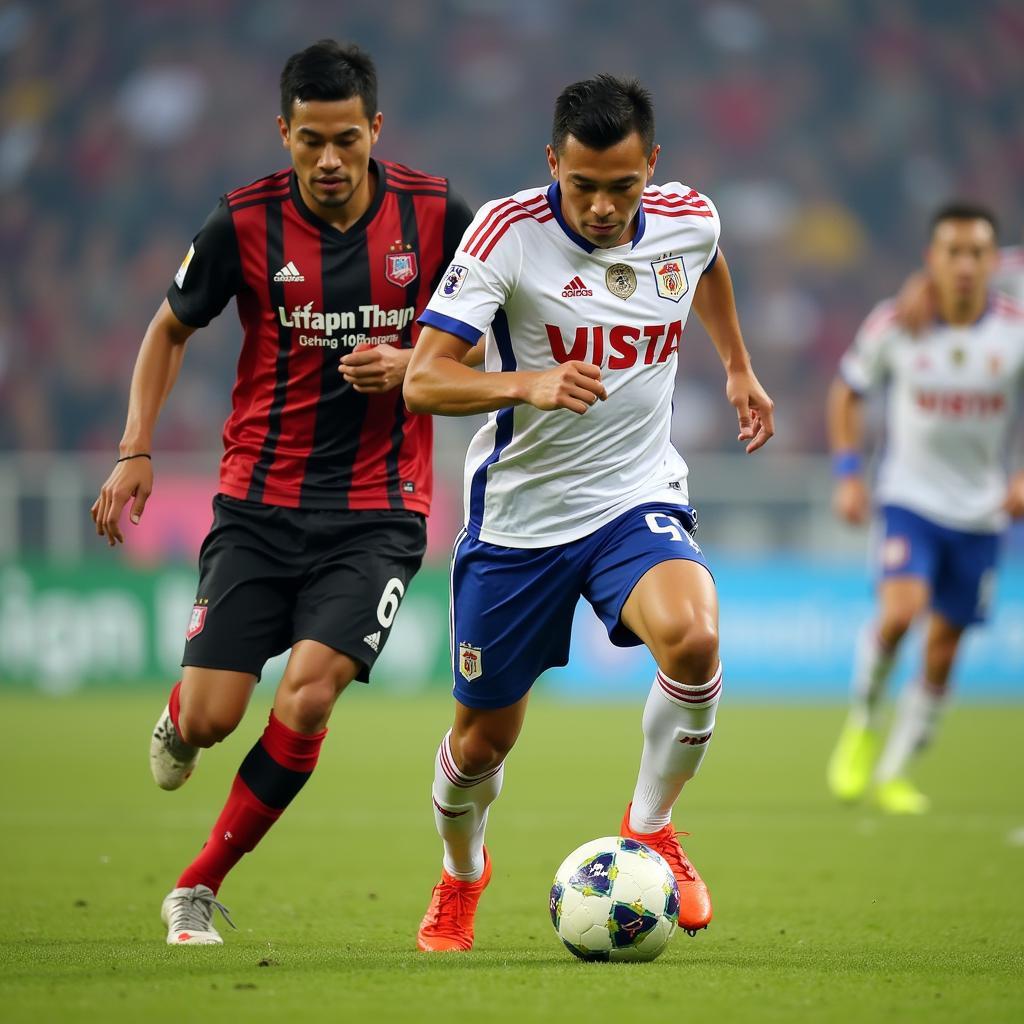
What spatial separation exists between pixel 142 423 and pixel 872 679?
4.90m

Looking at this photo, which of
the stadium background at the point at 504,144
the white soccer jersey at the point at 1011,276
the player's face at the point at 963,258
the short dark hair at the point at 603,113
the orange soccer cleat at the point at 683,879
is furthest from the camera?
the stadium background at the point at 504,144

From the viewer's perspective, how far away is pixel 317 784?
32.2 feet

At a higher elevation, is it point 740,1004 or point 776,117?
point 776,117

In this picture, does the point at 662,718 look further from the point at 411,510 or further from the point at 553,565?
the point at 411,510

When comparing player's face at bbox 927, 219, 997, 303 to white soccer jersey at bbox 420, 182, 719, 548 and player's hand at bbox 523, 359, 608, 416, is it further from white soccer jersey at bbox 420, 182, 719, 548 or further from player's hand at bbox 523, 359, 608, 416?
player's hand at bbox 523, 359, 608, 416

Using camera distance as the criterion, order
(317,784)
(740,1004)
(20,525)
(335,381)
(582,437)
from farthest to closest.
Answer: (20,525) < (317,784) < (335,381) < (582,437) < (740,1004)

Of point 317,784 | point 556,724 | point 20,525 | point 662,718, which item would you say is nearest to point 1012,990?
point 662,718

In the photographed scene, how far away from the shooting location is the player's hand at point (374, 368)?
4.72m

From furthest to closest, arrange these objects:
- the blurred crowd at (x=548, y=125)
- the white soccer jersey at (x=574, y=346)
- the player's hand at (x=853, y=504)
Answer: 1. the blurred crowd at (x=548, y=125)
2. the player's hand at (x=853, y=504)
3. the white soccer jersey at (x=574, y=346)

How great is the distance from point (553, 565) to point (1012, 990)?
162 cm

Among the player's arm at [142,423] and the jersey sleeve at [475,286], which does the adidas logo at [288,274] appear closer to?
the player's arm at [142,423]

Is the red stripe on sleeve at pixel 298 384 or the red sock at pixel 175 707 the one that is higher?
the red stripe on sleeve at pixel 298 384

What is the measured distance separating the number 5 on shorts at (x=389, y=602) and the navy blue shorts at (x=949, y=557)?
170 inches

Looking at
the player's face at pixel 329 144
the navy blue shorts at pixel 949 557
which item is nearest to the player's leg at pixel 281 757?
the player's face at pixel 329 144
